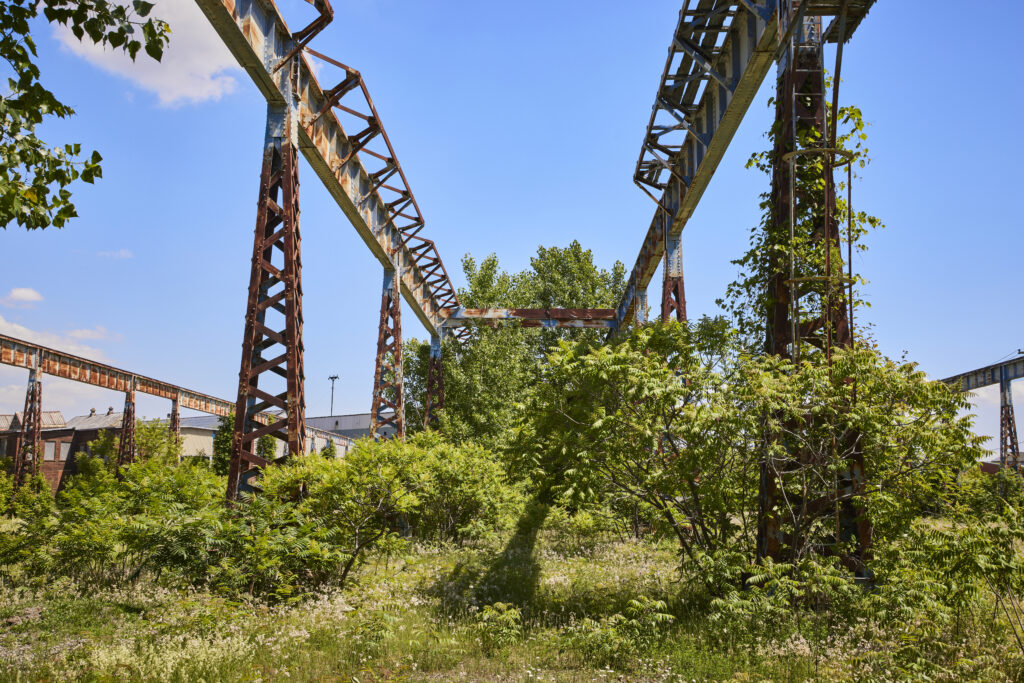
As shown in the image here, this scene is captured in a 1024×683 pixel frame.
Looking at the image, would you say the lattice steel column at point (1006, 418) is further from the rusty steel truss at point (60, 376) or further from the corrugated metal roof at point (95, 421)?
the corrugated metal roof at point (95, 421)

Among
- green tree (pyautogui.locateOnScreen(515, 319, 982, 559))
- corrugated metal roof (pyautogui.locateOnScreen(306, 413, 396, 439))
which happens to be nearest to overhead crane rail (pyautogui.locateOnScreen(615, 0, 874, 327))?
green tree (pyautogui.locateOnScreen(515, 319, 982, 559))

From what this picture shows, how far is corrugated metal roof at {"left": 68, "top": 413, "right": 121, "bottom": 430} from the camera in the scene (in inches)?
1571

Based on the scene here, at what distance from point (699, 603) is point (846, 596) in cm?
165

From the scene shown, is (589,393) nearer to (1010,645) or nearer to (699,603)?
(699,603)

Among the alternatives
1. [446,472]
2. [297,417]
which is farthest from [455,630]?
[446,472]

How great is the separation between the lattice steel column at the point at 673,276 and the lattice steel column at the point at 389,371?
22.0 ft

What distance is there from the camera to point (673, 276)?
1343cm

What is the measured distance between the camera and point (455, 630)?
627 centimetres

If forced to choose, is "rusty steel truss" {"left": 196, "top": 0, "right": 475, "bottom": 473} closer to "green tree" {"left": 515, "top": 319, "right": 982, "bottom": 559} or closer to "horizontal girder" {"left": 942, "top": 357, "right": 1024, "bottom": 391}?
"green tree" {"left": 515, "top": 319, "right": 982, "bottom": 559}

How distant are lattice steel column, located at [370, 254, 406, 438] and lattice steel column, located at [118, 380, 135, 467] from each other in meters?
13.7

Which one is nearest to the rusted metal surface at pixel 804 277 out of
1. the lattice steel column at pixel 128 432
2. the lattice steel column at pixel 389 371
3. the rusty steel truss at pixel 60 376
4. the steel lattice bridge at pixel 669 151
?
the steel lattice bridge at pixel 669 151

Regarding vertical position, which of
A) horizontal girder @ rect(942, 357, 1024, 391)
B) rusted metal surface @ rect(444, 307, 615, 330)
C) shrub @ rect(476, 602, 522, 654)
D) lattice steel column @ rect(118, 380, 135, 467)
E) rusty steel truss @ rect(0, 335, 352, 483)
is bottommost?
shrub @ rect(476, 602, 522, 654)

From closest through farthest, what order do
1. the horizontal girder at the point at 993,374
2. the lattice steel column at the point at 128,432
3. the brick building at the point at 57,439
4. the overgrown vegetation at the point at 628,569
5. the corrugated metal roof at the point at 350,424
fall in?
the overgrown vegetation at the point at 628,569 < the lattice steel column at the point at 128,432 < the horizontal girder at the point at 993,374 < the brick building at the point at 57,439 < the corrugated metal roof at the point at 350,424

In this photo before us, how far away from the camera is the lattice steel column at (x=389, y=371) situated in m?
15.2
